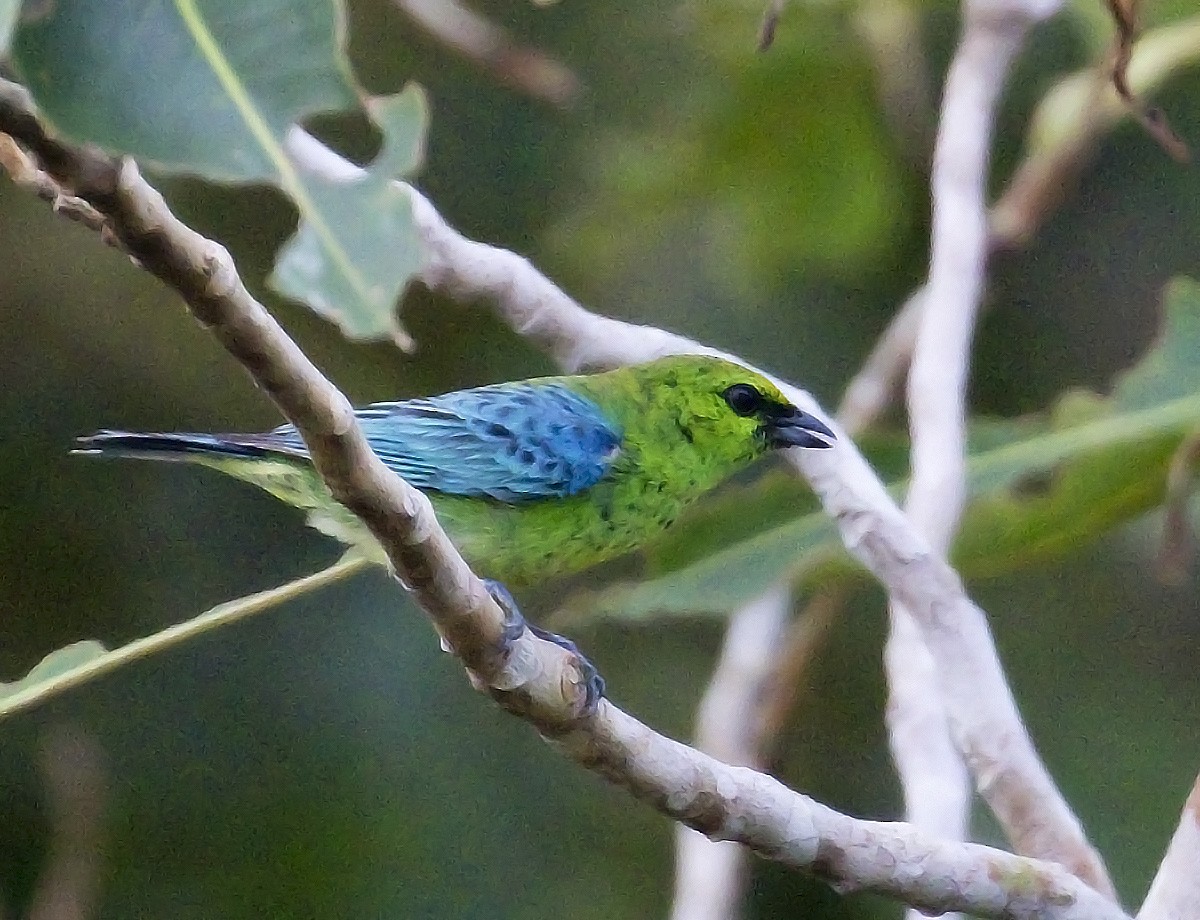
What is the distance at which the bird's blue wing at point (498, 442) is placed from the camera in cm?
215

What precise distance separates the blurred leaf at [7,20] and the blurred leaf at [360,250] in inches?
7.6

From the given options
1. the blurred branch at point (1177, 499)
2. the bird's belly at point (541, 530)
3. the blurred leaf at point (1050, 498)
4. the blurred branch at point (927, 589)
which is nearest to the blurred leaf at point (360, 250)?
the blurred branch at point (927, 589)

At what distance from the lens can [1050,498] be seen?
235cm

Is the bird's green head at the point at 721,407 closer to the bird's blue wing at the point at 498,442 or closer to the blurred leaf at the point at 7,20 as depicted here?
the bird's blue wing at the point at 498,442

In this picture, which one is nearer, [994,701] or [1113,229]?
[994,701]

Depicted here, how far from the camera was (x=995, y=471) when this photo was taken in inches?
100

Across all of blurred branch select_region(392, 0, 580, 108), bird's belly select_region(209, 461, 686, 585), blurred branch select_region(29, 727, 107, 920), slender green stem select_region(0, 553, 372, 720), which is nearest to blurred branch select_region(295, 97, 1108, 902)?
bird's belly select_region(209, 461, 686, 585)

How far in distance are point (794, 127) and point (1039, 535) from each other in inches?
50.3

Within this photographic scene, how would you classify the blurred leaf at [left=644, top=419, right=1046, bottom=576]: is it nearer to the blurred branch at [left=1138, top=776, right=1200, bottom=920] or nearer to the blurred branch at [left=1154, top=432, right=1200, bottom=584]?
the blurred branch at [left=1154, top=432, right=1200, bottom=584]

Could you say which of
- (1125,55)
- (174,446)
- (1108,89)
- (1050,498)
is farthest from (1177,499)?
(174,446)

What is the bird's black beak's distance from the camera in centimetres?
221

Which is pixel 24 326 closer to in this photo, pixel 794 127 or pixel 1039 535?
pixel 794 127

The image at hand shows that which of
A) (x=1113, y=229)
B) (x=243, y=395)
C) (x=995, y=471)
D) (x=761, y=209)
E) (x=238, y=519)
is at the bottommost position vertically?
(x=995, y=471)

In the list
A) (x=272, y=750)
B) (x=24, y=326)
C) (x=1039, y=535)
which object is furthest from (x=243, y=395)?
(x=1039, y=535)
